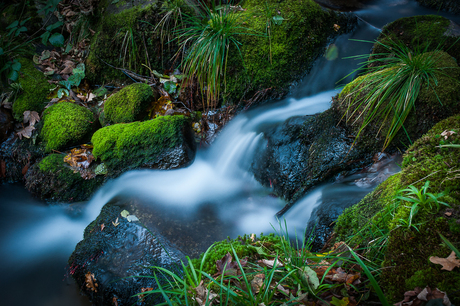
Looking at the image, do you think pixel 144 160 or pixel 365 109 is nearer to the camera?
pixel 365 109

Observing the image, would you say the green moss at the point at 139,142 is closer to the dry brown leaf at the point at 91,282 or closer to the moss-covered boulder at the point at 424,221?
the dry brown leaf at the point at 91,282

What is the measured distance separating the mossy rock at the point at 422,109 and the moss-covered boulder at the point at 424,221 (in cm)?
66

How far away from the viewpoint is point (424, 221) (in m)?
1.48

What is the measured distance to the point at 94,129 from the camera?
4.63 meters

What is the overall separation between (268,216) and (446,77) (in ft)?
7.83

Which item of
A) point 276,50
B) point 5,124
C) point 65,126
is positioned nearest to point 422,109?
point 276,50

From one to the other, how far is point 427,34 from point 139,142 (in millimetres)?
4160

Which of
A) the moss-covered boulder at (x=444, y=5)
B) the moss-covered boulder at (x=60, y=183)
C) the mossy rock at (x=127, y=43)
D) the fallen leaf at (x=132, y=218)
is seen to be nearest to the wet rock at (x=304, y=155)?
the fallen leaf at (x=132, y=218)

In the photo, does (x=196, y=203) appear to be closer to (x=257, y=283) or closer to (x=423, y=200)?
(x=257, y=283)

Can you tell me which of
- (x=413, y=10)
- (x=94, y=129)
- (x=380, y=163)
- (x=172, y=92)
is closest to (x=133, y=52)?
(x=172, y=92)

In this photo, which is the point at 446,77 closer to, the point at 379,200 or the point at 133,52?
the point at 379,200

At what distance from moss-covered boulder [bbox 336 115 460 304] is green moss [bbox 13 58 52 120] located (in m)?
5.48

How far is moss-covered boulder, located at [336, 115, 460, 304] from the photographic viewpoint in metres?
1.34

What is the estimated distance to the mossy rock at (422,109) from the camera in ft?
8.33
